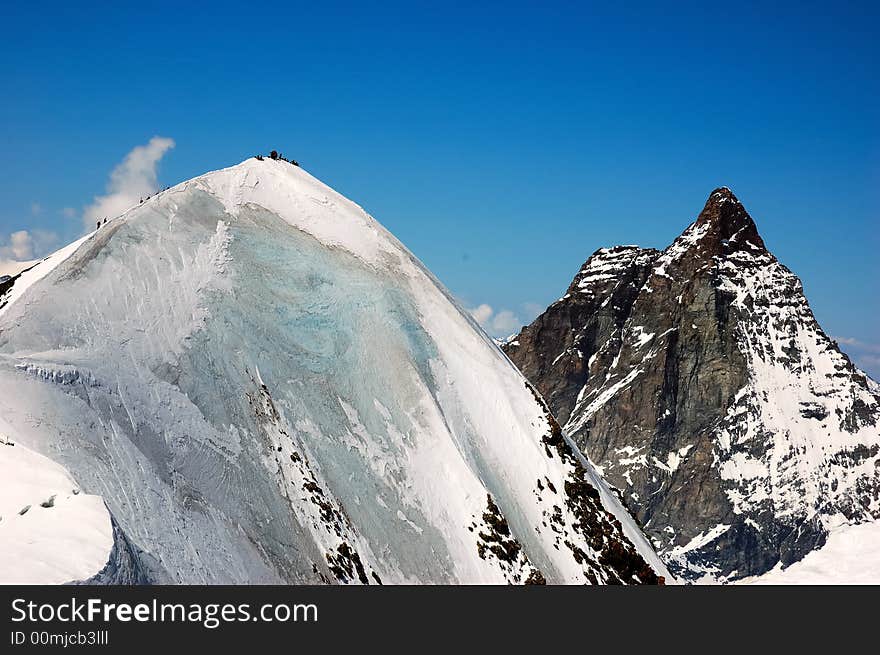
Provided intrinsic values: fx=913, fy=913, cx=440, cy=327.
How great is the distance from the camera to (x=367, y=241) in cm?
Answer: 6253

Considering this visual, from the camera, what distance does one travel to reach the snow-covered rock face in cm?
3422

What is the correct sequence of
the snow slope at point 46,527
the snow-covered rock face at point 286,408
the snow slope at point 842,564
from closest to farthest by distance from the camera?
the snow slope at point 46,527
the snow slope at point 842,564
the snow-covered rock face at point 286,408

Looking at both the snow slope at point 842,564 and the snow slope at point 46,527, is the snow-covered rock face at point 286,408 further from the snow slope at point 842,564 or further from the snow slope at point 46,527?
the snow slope at point 842,564

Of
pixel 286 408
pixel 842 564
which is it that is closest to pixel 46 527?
pixel 286 408

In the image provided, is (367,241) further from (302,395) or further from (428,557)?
→ (428,557)

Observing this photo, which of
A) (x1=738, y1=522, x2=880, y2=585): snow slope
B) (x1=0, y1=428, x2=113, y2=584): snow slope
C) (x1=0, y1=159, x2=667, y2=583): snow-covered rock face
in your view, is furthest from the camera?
(x1=0, y1=159, x2=667, y2=583): snow-covered rock face

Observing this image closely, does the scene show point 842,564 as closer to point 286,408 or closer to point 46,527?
point 46,527

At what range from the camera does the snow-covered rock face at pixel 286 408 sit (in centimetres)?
3422

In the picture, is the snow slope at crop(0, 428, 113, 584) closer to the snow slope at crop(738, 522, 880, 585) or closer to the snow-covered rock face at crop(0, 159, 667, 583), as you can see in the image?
the snow-covered rock face at crop(0, 159, 667, 583)

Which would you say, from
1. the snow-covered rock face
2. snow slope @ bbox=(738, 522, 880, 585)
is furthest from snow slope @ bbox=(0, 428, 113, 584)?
snow slope @ bbox=(738, 522, 880, 585)

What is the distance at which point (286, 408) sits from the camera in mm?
45812

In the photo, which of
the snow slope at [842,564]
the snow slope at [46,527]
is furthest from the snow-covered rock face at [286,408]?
the snow slope at [842,564]
